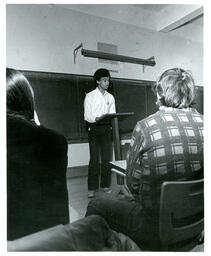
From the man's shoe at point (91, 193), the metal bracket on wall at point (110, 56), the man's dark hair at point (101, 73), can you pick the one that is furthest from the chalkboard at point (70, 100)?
the man's shoe at point (91, 193)

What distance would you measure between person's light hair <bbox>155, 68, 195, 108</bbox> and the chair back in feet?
1.43

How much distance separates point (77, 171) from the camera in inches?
114

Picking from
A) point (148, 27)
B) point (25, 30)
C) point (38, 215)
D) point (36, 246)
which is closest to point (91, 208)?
point (38, 215)

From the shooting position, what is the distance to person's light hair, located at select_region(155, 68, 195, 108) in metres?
1.14

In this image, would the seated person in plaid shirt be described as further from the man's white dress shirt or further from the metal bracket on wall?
the metal bracket on wall

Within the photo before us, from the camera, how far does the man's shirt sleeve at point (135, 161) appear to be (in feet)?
3.37

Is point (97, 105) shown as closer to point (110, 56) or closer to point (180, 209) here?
point (110, 56)

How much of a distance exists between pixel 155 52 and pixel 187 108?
7.71 feet

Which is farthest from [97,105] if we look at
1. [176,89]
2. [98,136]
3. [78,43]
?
[176,89]

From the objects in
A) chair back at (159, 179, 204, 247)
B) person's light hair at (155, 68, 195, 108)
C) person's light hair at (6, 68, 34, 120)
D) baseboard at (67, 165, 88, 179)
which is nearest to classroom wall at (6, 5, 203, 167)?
baseboard at (67, 165, 88, 179)

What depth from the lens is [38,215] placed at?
39.7 inches

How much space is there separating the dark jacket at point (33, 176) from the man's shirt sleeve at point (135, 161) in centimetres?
32

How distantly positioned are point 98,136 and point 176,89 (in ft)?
4.61
